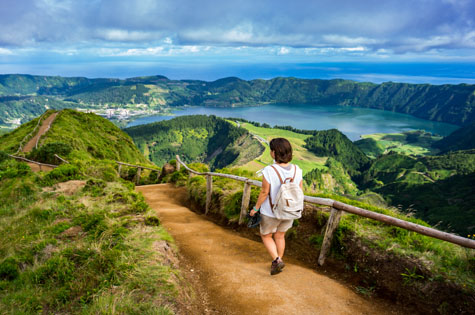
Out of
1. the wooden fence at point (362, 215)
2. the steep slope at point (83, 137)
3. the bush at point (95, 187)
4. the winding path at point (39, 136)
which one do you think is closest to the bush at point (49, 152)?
the steep slope at point (83, 137)

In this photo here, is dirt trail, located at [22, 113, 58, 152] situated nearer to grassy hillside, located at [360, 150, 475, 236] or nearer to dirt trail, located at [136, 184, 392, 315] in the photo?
dirt trail, located at [136, 184, 392, 315]

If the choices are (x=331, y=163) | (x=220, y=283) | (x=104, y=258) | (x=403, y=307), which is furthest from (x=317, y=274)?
(x=331, y=163)

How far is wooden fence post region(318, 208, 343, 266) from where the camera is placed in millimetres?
5699

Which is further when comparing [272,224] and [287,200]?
[272,224]

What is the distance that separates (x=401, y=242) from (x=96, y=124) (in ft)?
198

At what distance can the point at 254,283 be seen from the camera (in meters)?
5.04

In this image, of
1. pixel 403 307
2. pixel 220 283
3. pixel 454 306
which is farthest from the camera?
pixel 220 283

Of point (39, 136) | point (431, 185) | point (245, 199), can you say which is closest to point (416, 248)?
point (245, 199)

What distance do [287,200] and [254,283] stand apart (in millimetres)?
1833

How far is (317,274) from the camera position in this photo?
5.56 m

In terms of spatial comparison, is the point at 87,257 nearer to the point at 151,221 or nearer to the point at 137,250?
the point at 137,250

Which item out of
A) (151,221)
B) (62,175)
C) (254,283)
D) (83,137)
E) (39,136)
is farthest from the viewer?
(83,137)

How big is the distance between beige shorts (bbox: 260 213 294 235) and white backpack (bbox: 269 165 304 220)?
24 cm

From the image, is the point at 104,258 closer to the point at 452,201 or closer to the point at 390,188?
the point at 452,201
